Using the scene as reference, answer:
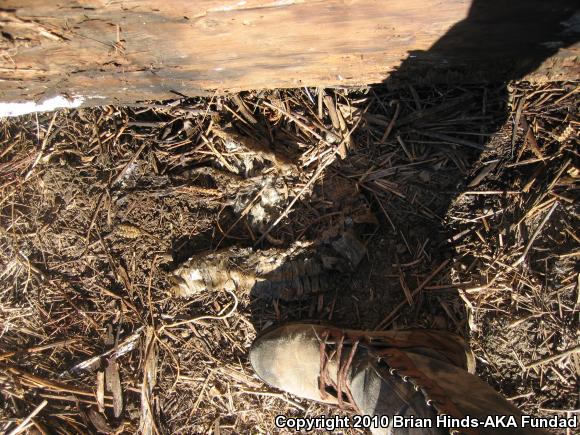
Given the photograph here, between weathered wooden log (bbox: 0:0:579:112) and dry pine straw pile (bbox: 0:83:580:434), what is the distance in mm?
194

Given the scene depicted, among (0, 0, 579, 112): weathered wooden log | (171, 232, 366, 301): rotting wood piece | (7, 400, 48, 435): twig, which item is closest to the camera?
(0, 0, 579, 112): weathered wooden log

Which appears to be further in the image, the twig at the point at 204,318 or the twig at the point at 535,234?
the twig at the point at 204,318

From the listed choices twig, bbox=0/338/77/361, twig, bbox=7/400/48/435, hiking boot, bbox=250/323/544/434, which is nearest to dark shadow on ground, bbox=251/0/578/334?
hiking boot, bbox=250/323/544/434

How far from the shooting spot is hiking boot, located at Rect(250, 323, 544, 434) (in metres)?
1.64

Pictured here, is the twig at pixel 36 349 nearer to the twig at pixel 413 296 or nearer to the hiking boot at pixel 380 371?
the hiking boot at pixel 380 371

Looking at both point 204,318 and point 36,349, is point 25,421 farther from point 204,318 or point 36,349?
point 204,318

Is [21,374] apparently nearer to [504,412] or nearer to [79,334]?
[79,334]

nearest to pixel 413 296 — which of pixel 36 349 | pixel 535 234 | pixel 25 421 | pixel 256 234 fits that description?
pixel 535 234

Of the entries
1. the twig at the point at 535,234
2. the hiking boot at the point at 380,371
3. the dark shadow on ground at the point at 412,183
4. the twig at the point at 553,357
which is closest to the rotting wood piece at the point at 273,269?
the dark shadow on ground at the point at 412,183

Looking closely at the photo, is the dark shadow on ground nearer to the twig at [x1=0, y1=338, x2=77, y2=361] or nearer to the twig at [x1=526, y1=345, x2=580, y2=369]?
the twig at [x1=526, y1=345, x2=580, y2=369]

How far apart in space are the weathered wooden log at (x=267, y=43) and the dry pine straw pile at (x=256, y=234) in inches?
7.6

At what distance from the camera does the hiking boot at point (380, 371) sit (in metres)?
1.64

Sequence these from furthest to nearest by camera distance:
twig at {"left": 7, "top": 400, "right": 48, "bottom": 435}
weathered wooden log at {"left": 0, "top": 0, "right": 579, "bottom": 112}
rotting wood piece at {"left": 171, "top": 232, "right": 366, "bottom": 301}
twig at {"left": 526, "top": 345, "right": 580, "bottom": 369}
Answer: twig at {"left": 7, "top": 400, "right": 48, "bottom": 435}, rotting wood piece at {"left": 171, "top": 232, "right": 366, "bottom": 301}, twig at {"left": 526, "top": 345, "right": 580, "bottom": 369}, weathered wooden log at {"left": 0, "top": 0, "right": 579, "bottom": 112}

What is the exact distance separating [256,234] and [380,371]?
915 mm
